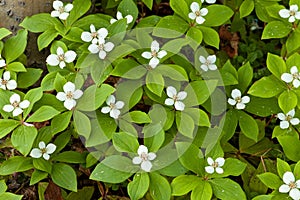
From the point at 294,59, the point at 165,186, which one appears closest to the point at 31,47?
the point at 165,186

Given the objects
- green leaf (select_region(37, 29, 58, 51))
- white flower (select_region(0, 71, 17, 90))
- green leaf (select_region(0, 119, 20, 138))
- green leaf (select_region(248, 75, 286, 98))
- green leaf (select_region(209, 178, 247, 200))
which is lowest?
green leaf (select_region(209, 178, 247, 200))

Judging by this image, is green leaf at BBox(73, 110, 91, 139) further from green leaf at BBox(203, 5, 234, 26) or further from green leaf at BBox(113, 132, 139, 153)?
green leaf at BBox(203, 5, 234, 26)

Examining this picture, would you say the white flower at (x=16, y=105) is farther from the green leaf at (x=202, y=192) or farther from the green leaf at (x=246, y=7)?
the green leaf at (x=246, y=7)

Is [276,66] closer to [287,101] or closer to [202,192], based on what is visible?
[287,101]

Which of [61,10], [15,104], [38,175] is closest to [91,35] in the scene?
[61,10]

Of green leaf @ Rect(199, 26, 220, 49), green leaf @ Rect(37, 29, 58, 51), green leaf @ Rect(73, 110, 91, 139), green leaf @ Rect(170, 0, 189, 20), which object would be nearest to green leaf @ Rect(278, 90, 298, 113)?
green leaf @ Rect(199, 26, 220, 49)

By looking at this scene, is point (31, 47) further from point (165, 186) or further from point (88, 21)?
point (165, 186)
